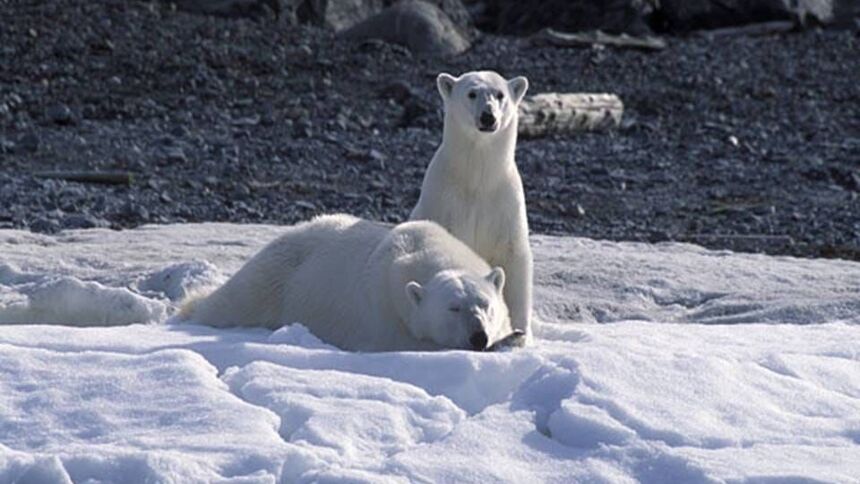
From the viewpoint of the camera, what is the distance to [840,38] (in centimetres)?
2130

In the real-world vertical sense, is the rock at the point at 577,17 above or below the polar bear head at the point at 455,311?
below

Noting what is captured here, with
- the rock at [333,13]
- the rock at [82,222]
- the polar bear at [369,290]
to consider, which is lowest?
the rock at [333,13]

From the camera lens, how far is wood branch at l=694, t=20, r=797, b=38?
2169 centimetres

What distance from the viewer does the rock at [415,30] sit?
19.4 m

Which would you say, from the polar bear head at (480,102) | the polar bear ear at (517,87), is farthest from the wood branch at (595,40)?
the polar bear head at (480,102)

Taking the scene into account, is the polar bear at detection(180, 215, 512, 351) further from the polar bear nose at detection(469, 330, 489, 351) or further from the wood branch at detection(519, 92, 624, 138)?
the wood branch at detection(519, 92, 624, 138)

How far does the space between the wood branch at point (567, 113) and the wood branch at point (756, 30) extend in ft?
19.3

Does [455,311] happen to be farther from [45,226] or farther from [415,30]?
[415,30]

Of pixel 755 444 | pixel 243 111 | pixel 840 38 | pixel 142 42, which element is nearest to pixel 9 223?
pixel 243 111

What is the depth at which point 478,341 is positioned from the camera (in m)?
5.90

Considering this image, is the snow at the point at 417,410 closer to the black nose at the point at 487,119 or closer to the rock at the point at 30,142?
the black nose at the point at 487,119

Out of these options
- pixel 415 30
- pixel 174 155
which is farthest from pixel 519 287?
pixel 415 30

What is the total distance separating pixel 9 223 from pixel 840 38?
13.0 metres

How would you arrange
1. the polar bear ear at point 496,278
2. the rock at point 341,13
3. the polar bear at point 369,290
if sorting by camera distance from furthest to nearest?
the rock at point 341,13 < the polar bear ear at point 496,278 < the polar bear at point 369,290
